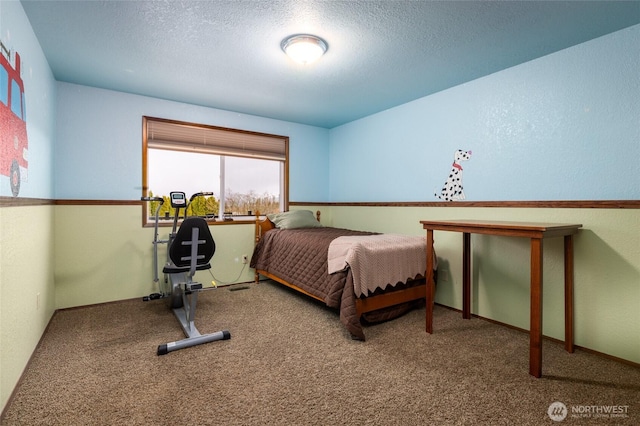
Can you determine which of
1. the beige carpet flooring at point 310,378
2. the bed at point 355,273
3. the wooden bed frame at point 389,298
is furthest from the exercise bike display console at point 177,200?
the wooden bed frame at point 389,298

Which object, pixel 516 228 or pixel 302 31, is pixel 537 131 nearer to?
pixel 516 228

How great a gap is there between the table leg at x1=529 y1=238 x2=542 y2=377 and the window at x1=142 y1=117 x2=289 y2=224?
3021 millimetres

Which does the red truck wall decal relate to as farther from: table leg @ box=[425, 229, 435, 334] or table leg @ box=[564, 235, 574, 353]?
table leg @ box=[564, 235, 574, 353]

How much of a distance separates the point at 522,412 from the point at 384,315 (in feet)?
4.28

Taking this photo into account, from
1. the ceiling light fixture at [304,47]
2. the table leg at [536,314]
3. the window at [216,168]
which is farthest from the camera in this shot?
the window at [216,168]

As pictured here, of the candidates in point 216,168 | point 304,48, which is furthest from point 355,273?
point 216,168

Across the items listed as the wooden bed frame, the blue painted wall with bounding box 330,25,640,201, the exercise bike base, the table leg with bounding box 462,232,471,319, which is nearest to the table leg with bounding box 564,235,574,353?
the blue painted wall with bounding box 330,25,640,201

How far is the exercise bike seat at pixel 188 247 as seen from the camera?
2.49 m

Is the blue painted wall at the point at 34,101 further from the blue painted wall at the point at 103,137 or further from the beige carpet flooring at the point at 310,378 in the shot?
the beige carpet flooring at the point at 310,378

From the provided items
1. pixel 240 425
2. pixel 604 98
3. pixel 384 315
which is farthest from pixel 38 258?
pixel 604 98

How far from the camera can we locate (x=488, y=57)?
2.62 m

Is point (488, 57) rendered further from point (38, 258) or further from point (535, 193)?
point (38, 258)

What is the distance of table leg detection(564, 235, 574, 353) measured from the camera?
2.30 metres

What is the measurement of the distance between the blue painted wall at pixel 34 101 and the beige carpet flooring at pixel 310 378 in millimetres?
1174
